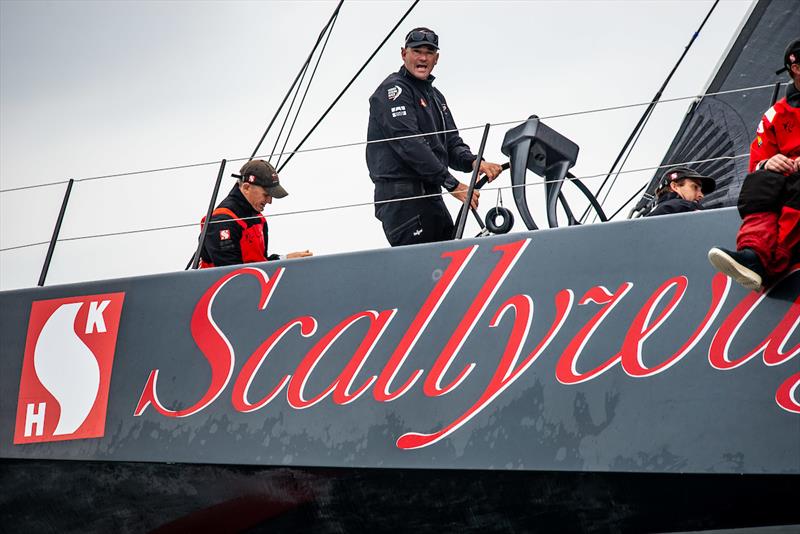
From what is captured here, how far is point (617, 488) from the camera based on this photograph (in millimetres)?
3256

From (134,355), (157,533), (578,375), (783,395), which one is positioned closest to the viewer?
(783,395)

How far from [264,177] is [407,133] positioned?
57 cm

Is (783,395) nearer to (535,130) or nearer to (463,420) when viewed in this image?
(463,420)

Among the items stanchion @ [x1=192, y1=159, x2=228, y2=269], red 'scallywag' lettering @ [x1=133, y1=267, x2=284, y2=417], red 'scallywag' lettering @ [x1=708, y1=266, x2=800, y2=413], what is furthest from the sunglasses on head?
red 'scallywag' lettering @ [x1=708, y1=266, x2=800, y2=413]

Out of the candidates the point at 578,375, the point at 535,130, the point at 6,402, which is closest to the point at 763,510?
the point at 578,375

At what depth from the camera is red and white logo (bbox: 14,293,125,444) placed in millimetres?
3910

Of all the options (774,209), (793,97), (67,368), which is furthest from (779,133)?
(67,368)

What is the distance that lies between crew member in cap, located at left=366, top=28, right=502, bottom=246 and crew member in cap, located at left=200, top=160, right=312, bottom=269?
0.41m

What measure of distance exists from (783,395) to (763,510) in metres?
0.48

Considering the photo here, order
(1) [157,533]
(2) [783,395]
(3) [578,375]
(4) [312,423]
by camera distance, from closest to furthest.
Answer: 1. (2) [783,395]
2. (3) [578,375]
3. (4) [312,423]
4. (1) [157,533]

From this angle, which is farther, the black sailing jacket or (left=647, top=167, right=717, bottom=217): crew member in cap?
the black sailing jacket

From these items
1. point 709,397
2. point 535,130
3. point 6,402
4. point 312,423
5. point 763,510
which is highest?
point 535,130

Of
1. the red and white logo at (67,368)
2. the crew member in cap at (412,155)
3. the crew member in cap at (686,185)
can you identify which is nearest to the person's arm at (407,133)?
the crew member in cap at (412,155)

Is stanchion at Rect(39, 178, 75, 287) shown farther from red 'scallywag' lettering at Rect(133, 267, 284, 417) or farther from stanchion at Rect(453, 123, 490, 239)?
stanchion at Rect(453, 123, 490, 239)
